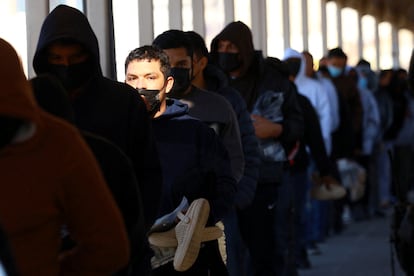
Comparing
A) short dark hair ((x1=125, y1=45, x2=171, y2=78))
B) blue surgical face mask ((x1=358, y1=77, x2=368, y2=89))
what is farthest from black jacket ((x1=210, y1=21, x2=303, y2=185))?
blue surgical face mask ((x1=358, y1=77, x2=368, y2=89))

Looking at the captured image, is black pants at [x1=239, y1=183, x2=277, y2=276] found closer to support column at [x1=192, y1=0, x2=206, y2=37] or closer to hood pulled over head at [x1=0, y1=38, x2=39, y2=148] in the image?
support column at [x1=192, y1=0, x2=206, y2=37]

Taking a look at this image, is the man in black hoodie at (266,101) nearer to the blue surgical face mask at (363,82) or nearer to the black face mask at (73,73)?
the black face mask at (73,73)

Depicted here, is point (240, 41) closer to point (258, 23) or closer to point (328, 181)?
point (328, 181)

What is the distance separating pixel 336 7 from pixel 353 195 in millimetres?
10451

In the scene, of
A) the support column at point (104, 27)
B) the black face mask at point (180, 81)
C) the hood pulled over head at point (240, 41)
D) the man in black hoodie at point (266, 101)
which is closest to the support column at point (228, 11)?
the man in black hoodie at point (266, 101)

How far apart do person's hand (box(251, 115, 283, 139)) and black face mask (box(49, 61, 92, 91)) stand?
3603mm

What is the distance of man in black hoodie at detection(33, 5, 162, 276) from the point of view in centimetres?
471

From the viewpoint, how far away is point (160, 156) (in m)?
5.89

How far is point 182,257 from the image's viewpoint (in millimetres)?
→ 5645

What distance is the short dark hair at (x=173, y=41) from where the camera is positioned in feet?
22.2

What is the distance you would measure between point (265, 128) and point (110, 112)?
3.57 meters

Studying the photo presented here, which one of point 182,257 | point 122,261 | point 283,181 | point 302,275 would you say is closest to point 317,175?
point 302,275

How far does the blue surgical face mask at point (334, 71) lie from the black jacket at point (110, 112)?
9.83 meters

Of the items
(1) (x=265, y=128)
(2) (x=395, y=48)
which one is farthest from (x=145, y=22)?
(2) (x=395, y=48)
